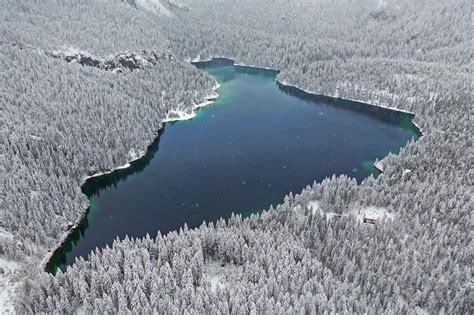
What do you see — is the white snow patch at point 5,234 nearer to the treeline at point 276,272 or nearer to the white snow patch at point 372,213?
the treeline at point 276,272

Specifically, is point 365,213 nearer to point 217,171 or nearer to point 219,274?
point 219,274

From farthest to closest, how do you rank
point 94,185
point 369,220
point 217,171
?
point 217,171 → point 94,185 → point 369,220

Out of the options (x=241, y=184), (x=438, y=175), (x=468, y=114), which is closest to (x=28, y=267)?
(x=241, y=184)

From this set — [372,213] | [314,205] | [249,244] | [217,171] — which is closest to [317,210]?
[314,205]

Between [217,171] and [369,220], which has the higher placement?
[369,220]

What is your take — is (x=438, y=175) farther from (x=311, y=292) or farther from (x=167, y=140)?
(x=167, y=140)

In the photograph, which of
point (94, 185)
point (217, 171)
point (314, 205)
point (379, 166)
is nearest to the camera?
point (314, 205)

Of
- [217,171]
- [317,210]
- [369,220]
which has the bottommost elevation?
[217,171]

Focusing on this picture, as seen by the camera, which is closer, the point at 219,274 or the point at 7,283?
the point at 7,283
